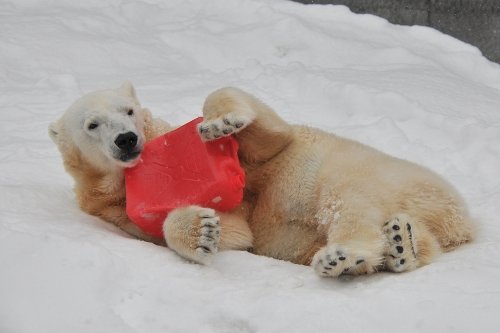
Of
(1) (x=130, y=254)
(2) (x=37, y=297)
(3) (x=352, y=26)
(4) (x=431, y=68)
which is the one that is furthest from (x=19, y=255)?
(3) (x=352, y=26)

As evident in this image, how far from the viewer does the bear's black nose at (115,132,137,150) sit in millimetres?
3229

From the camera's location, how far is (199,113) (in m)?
5.50

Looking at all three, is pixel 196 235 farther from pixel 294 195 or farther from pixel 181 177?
pixel 294 195

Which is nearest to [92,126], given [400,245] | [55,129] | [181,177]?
[55,129]

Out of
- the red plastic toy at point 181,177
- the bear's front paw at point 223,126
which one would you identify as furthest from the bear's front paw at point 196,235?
the bear's front paw at point 223,126

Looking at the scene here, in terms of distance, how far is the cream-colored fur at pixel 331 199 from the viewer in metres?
2.79

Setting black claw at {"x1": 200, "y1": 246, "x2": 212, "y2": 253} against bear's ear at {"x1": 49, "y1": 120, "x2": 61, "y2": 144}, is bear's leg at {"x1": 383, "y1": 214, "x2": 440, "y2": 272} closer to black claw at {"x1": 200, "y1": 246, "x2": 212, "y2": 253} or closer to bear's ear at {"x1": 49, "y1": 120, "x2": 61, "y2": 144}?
black claw at {"x1": 200, "y1": 246, "x2": 212, "y2": 253}

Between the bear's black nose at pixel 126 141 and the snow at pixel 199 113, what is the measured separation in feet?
1.28

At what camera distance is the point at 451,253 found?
3.00 m

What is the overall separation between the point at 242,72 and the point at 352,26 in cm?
178

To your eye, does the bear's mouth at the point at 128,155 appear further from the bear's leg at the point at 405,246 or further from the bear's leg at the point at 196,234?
the bear's leg at the point at 405,246

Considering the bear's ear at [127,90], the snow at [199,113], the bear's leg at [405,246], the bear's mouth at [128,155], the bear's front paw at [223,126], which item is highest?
the bear's front paw at [223,126]

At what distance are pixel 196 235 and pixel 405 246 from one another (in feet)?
2.81

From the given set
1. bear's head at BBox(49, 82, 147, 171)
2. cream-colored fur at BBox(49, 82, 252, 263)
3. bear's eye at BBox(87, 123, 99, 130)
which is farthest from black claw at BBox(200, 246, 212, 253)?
bear's eye at BBox(87, 123, 99, 130)
